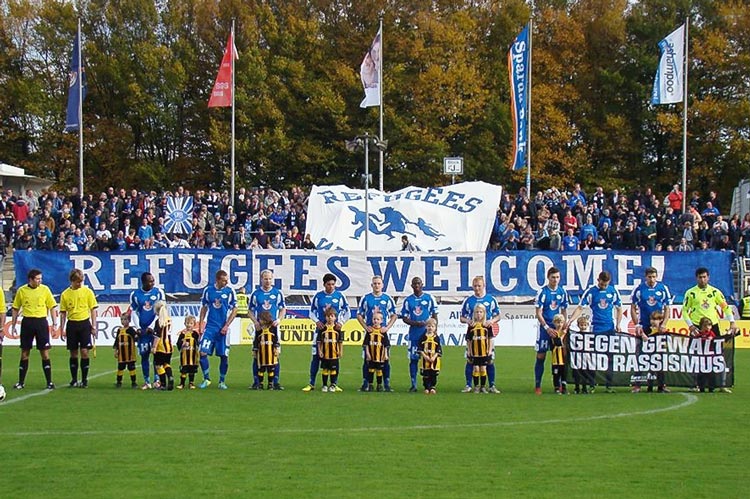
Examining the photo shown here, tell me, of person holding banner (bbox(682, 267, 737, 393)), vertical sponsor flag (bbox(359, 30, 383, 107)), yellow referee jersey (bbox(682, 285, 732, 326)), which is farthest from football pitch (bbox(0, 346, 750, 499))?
vertical sponsor flag (bbox(359, 30, 383, 107))

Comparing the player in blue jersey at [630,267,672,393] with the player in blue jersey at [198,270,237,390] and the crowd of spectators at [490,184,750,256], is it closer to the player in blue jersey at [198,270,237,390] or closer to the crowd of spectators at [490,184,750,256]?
the player in blue jersey at [198,270,237,390]

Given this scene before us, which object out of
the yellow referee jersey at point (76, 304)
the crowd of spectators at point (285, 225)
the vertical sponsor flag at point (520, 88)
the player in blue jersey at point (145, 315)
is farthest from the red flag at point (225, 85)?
the yellow referee jersey at point (76, 304)

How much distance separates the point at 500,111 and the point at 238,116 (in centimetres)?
1260

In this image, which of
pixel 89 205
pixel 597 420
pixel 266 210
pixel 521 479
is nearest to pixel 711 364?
pixel 597 420

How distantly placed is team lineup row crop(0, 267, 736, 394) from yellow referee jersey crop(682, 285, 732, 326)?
16 mm

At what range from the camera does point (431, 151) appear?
52.4 metres

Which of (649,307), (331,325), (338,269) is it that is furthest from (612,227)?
(331,325)

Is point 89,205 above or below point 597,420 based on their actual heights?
above

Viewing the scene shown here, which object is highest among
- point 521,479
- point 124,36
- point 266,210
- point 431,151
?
point 124,36

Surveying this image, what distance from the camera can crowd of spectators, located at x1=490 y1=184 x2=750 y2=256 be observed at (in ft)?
107

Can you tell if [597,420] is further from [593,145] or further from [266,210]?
[593,145]

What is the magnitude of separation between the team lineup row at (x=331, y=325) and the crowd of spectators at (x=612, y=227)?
48.3 ft

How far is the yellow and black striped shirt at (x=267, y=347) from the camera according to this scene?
17.2m

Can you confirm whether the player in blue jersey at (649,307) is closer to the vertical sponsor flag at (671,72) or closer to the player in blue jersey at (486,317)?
the player in blue jersey at (486,317)
